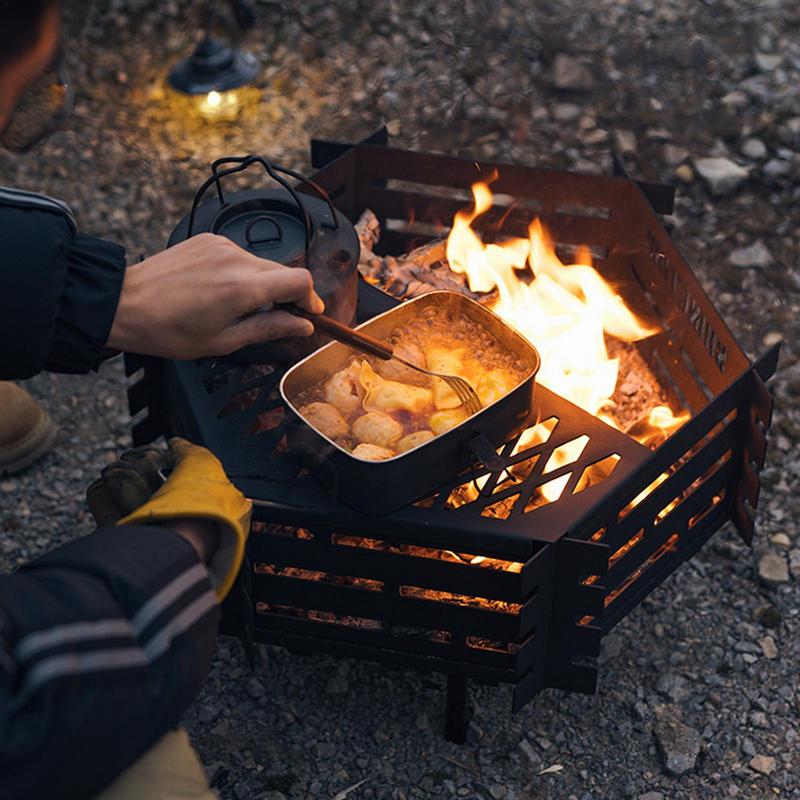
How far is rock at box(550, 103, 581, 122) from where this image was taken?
186 inches

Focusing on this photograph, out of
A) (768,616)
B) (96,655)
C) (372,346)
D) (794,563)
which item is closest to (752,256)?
(794,563)

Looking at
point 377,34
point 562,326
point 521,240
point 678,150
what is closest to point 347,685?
point 562,326

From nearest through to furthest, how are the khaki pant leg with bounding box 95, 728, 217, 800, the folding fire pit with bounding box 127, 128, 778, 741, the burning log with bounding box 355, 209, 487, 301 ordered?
the khaki pant leg with bounding box 95, 728, 217, 800 → the folding fire pit with bounding box 127, 128, 778, 741 → the burning log with bounding box 355, 209, 487, 301

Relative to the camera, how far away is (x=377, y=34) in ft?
16.9

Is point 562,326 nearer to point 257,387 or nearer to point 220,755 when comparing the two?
point 257,387

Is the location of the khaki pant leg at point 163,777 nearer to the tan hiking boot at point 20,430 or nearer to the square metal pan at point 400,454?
the square metal pan at point 400,454

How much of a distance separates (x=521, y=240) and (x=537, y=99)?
1.73 m

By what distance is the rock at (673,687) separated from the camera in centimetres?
291

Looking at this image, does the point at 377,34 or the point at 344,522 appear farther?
the point at 377,34

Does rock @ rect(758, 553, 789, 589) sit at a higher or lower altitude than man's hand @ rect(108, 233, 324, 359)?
lower

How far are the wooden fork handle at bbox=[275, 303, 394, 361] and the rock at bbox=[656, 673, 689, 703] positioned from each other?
125cm

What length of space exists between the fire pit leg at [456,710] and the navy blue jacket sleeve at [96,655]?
967 mm

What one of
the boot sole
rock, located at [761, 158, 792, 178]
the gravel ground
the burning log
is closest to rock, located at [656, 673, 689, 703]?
the gravel ground

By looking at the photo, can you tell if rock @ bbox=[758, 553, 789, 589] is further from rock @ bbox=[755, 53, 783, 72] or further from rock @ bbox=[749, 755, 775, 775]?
rock @ bbox=[755, 53, 783, 72]
